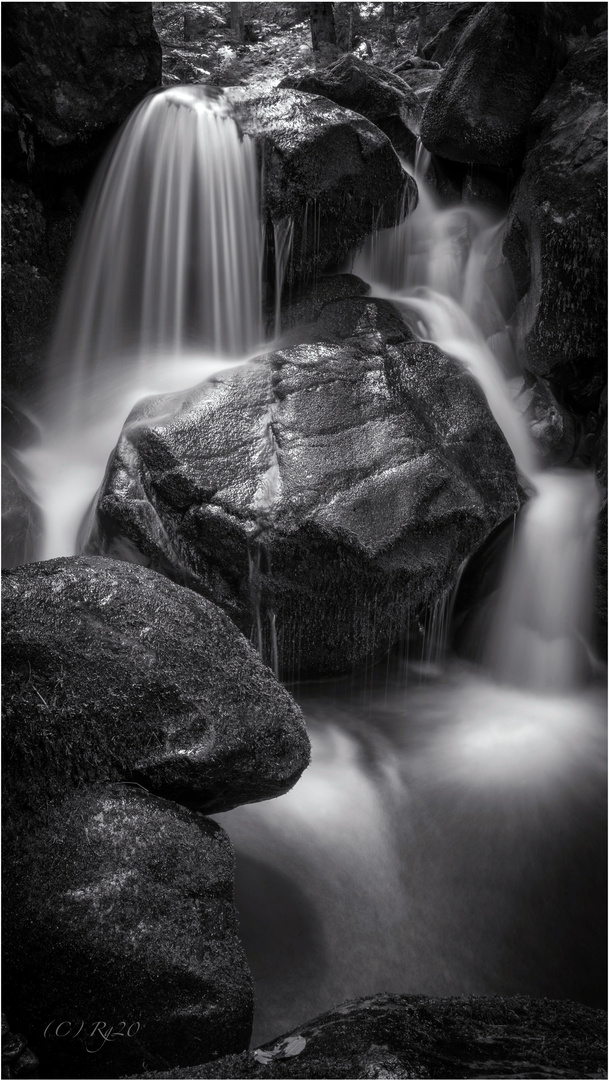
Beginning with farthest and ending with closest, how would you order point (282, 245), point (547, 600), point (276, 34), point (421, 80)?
point (276, 34), point (421, 80), point (282, 245), point (547, 600)

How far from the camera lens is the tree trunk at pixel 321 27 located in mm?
12867

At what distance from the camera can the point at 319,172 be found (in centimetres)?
650

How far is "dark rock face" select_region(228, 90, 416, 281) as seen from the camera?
6535 millimetres

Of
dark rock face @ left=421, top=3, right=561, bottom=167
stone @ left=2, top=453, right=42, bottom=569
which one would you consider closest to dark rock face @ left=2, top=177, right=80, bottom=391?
stone @ left=2, top=453, right=42, bottom=569

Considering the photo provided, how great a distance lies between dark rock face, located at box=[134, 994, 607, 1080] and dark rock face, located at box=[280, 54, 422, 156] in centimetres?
884

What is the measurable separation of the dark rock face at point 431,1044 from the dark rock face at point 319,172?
6.06 metres

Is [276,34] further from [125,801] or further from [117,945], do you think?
[117,945]

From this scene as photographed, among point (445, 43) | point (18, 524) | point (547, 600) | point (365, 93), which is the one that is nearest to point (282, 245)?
point (365, 93)

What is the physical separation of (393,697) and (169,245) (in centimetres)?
490

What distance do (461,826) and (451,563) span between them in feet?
5.43

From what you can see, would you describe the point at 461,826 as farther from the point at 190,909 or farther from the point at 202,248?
the point at 202,248

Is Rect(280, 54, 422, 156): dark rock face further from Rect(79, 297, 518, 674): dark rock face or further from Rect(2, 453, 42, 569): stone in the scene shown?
Rect(2, 453, 42, 569): stone

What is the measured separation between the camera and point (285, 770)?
9.29 feet

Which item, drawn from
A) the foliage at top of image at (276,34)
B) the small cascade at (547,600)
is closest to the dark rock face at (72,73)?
the small cascade at (547,600)
